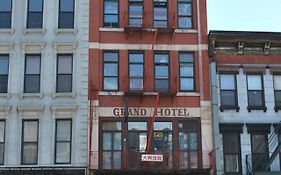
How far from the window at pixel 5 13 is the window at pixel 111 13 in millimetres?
5094

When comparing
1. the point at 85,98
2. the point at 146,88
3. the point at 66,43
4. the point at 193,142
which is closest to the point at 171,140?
the point at 193,142

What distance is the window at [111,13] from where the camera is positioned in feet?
96.3

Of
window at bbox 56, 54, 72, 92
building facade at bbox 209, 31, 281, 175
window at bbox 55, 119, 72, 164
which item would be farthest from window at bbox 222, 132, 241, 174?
window at bbox 56, 54, 72, 92

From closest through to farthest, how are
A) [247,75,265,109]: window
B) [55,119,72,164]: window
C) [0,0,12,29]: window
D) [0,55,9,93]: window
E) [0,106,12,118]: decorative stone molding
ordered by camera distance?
[55,119,72,164]: window
[0,106,12,118]: decorative stone molding
[0,55,9,93]: window
[247,75,265,109]: window
[0,0,12,29]: window

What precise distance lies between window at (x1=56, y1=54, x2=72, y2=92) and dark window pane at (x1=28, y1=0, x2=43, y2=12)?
292 cm

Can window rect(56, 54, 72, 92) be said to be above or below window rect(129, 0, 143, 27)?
below

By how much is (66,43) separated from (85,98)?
3146mm

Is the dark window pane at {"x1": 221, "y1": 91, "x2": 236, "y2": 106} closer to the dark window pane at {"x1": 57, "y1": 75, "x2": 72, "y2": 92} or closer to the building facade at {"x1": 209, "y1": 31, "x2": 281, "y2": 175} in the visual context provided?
the building facade at {"x1": 209, "y1": 31, "x2": 281, "y2": 175}

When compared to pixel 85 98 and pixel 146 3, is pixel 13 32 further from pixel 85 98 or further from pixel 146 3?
pixel 146 3

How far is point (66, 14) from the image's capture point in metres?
29.3

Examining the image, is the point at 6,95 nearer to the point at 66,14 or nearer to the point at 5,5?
the point at 5,5

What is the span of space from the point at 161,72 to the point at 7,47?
818 cm

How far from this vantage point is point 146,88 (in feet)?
92.9

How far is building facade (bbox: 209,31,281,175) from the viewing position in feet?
91.1
